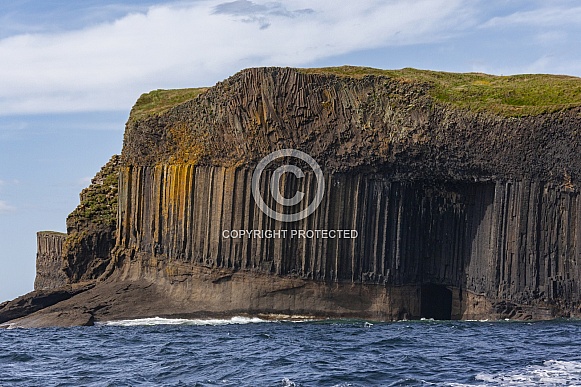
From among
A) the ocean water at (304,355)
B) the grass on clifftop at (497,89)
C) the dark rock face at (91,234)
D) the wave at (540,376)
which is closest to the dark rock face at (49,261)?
the dark rock face at (91,234)

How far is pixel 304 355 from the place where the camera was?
27906 millimetres

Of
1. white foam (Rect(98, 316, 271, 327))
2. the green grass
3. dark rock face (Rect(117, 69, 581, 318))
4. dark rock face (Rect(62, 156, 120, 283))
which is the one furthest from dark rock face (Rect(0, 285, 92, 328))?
the green grass

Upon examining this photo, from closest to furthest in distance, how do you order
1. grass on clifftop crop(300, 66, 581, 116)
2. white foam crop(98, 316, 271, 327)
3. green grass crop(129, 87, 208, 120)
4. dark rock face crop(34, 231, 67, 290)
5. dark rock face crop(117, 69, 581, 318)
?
dark rock face crop(117, 69, 581, 318) → grass on clifftop crop(300, 66, 581, 116) → white foam crop(98, 316, 271, 327) → green grass crop(129, 87, 208, 120) → dark rock face crop(34, 231, 67, 290)

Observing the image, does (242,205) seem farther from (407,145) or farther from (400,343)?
(400,343)

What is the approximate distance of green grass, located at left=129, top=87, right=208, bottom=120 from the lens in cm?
4667

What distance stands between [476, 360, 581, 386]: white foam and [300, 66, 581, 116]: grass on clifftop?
51.4 feet

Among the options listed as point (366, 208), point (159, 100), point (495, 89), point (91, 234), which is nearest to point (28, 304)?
point (91, 234)

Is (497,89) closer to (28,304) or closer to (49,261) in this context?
(28,304)

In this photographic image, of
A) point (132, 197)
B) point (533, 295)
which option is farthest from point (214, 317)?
point (533, 295)

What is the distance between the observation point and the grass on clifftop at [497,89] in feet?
126

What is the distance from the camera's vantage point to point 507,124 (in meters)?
38.2

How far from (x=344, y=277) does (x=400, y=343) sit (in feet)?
36.5

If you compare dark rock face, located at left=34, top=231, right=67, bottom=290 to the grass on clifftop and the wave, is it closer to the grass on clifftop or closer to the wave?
the grass on clifftop

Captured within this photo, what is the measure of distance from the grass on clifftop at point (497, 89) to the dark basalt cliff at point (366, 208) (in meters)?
0.19
